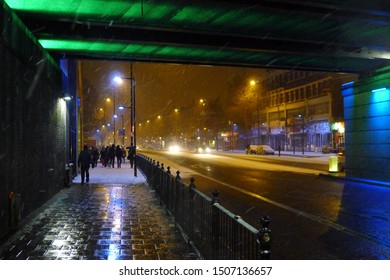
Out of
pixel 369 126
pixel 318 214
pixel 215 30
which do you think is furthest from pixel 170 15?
pixel 369 126

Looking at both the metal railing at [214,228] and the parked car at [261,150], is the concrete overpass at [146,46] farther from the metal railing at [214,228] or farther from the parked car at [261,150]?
the parked car at [261,150]

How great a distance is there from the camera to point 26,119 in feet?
32.8

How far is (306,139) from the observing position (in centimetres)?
6962

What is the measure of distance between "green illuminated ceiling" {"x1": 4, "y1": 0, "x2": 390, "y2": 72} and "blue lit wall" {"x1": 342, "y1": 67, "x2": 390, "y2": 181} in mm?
2176

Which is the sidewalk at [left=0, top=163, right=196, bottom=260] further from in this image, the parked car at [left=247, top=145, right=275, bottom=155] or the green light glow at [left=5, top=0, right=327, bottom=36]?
the parked car at [left=247, top=145, right=275, bottom=155]

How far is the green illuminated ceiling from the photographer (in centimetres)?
1070

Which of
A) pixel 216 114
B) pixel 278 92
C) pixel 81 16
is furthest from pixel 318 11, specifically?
pixel 216 114

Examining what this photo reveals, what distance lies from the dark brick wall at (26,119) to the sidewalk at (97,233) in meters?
0.61

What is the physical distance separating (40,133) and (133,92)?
768 inches

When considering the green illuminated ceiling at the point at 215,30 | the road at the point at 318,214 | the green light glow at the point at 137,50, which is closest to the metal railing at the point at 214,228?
the road at the point at 318,214

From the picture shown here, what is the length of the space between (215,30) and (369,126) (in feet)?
33.9

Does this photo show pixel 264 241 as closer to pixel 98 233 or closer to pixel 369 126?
pixel 98 233

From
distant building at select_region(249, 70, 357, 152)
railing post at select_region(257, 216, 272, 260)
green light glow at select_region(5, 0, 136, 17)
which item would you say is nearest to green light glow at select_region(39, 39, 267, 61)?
green light glow at select_region(5, 0, 136, 17)

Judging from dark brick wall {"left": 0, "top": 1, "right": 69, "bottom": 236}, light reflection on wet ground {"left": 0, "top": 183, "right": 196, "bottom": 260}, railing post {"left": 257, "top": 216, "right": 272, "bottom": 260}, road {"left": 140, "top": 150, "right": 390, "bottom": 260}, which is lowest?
road {"left": 140, "top": 150, "right": 390, "bottom": 260}
